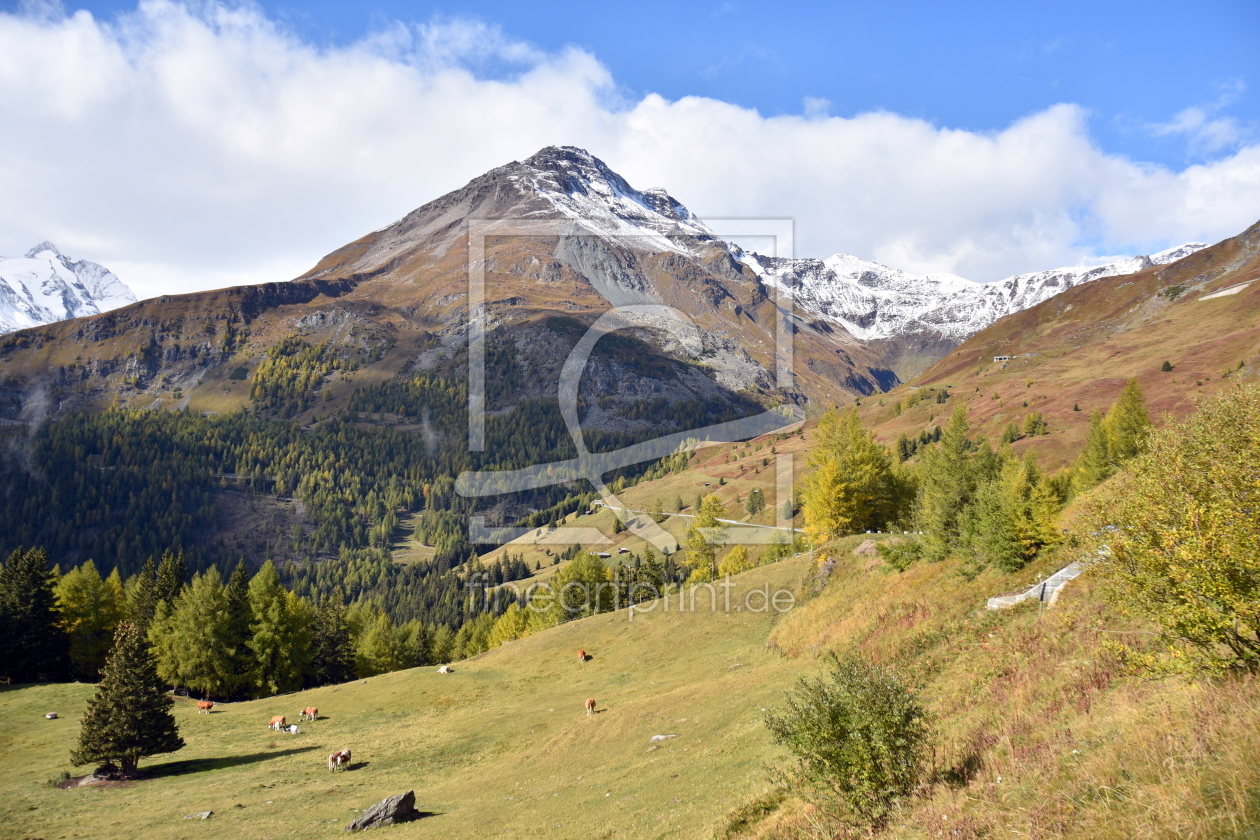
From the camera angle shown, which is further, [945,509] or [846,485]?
[846,485]

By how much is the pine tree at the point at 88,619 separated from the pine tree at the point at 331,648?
2331cm

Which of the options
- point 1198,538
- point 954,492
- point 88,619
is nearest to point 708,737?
point 1198,538

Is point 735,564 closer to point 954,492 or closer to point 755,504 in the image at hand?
point 954,492

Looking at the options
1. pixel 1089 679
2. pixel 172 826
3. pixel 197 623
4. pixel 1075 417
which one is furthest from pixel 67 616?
pixel 1075 417

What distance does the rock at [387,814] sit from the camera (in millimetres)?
28781

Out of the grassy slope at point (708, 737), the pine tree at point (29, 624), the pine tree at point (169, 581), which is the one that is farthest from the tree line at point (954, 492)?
the pine tree at point (29, 624)

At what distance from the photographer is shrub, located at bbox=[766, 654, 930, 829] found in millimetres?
15320

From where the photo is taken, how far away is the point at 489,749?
140 feet

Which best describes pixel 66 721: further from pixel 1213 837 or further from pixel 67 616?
pixel 1213 837

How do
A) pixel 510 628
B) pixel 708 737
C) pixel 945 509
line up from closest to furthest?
pixel 708 737 < pixel 945 509 < pixel 510 628

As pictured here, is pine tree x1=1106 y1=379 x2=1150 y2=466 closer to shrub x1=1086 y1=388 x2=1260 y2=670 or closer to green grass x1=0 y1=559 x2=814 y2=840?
green grass x1=0 y1=559 x2=814 y2=840

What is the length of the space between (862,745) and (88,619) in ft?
329

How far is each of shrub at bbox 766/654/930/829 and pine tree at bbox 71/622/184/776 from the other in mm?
44336

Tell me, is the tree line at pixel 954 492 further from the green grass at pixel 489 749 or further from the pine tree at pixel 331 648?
the pine tree at pixel 331 648
